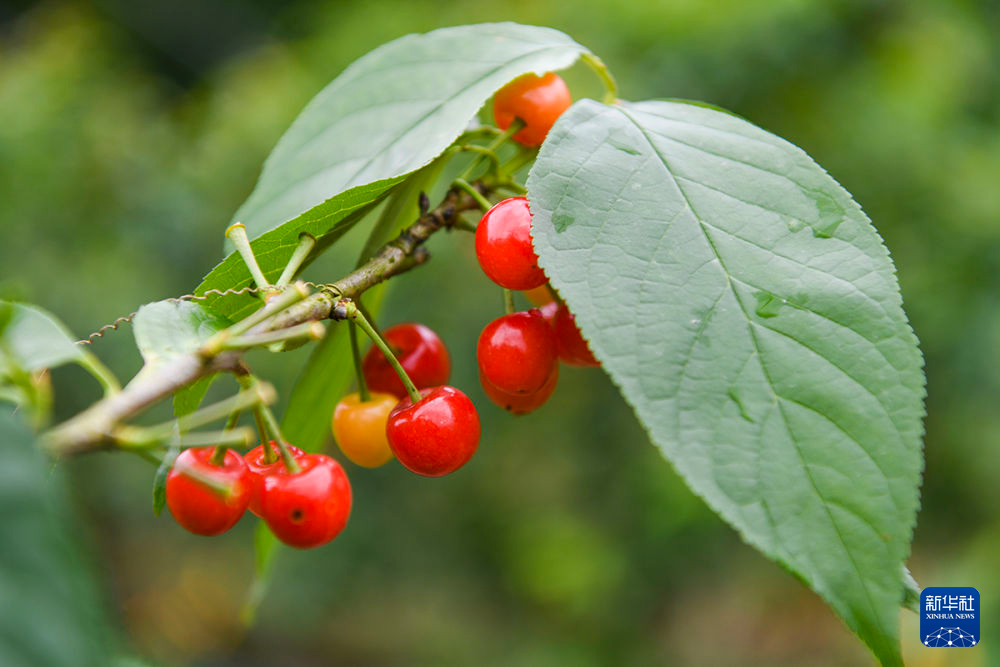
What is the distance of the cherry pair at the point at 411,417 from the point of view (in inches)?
41.7

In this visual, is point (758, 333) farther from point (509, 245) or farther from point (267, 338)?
point (267, 338)

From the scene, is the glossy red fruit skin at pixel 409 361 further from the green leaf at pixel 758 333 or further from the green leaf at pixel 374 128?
the green leaf at pixel 758 333

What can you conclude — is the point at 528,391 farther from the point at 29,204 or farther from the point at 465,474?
the point at 29,204

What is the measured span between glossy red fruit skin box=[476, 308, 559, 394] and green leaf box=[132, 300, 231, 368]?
0.39 metres

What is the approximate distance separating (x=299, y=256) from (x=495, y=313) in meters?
3.80

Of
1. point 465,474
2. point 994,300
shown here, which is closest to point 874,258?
point 994,300

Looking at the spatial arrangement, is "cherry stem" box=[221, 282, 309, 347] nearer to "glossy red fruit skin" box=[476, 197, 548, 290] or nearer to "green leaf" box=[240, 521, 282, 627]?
"glossy red fruit skin" box=[476, 197, 548, 290]

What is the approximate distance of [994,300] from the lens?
418 cm

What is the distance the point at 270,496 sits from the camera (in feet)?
3.10

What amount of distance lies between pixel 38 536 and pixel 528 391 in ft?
2.47

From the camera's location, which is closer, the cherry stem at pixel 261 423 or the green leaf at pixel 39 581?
the green leaf at pixel 39 581

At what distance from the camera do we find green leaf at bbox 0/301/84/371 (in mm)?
629

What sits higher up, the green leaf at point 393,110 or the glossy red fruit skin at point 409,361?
the green leaf at point 393,110

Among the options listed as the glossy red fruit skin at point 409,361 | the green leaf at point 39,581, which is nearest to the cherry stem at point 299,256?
the glossy red fruit skin at point 409,361
